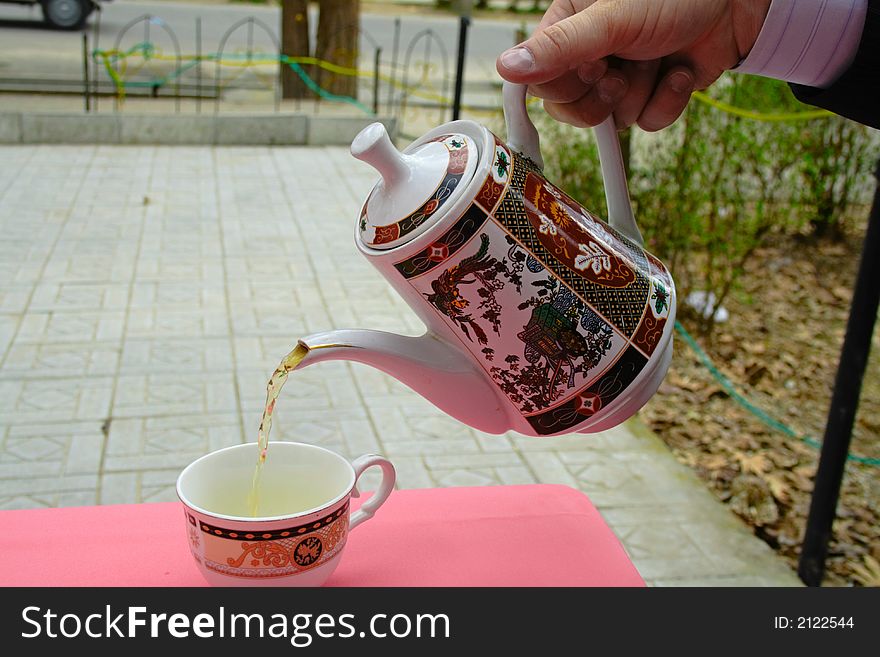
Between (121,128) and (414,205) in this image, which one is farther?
(121,128)

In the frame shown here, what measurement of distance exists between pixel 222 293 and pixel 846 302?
9.81 ft

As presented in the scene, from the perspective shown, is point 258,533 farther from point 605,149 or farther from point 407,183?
point 605,149

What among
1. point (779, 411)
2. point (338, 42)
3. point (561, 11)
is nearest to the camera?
point (561, 11)

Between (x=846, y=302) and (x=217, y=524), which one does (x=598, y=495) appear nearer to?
(x=217, y=524)

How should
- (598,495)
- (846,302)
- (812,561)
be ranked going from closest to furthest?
(812,561), (598,495), (846,302)

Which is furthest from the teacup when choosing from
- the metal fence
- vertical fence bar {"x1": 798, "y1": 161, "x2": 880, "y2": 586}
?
the metal fence

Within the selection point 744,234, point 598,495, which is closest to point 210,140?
point 744,234

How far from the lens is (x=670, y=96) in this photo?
4.21ft

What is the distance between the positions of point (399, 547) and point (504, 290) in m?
0.46

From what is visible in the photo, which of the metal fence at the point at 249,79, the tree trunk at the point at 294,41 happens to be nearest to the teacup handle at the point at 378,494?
the metal fence at the point at 249,79

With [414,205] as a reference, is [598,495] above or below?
below

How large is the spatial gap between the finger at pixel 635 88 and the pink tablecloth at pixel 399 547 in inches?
22.0

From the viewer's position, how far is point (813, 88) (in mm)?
1202

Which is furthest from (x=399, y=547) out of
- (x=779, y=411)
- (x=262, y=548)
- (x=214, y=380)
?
(x=779, y=411)
